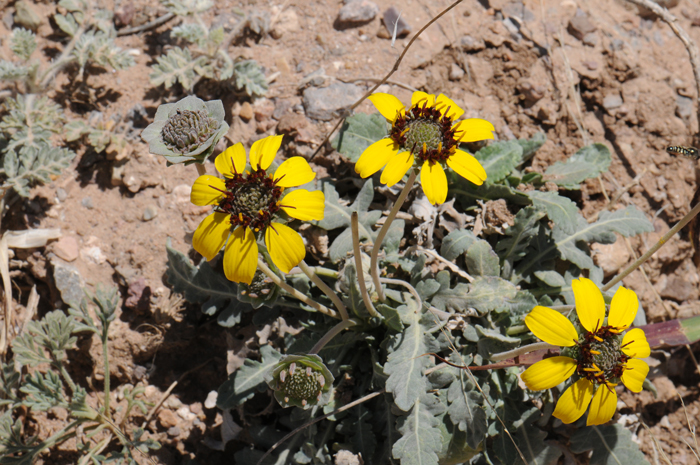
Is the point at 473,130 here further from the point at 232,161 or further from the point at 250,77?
the point at 250,77

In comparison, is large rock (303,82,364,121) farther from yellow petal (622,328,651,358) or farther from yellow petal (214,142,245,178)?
yellow petal (622,328,651,358)

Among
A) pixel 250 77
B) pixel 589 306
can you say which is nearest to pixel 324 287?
pixel 589 306

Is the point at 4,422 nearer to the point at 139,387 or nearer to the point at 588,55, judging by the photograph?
the point at 139,387

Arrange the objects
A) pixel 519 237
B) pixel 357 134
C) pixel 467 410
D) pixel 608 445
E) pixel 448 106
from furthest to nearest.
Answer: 1. pixel 357 134
2. pixel 519 237
3. pixel 608 445
4. pixel 467 410
5. pixel 448 106

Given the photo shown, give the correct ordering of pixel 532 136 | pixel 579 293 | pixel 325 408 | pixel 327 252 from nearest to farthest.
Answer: pixel 579 293 < pixel 325 408 < pixel 327 252 < pixel 532 136

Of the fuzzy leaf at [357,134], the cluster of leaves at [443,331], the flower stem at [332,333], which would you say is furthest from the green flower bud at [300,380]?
the fuzzy leaf at [357,134]

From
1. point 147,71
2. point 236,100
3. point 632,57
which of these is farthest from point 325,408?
point 632,57
